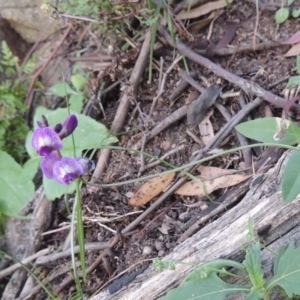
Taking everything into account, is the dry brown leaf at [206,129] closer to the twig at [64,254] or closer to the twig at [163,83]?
the twig at [163,83]

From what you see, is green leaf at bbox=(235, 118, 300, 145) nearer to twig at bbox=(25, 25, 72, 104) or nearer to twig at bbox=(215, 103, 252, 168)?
twig at bbox=(215, 103, 252, 168)

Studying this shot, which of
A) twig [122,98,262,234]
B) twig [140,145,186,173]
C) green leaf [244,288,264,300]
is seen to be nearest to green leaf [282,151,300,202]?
green leaf [244,288,264,300]

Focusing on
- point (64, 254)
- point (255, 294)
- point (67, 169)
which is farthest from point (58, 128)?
point (255, 294)

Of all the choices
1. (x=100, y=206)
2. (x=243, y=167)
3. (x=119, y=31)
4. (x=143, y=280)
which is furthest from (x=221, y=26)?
(x=143, y=280)

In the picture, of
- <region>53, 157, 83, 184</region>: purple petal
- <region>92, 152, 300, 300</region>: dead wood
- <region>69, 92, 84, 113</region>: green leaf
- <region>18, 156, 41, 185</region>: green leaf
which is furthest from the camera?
<region>69, 92, 84, 113</region>: green leaf

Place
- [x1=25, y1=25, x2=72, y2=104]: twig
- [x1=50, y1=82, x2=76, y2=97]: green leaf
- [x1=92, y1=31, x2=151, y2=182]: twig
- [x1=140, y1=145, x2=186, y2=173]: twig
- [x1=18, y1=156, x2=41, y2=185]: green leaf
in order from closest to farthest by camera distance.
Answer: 1. [x1=140, y1=145, x2=186, y2=173]: twig
2. [x1=92, y1=31, x2=151, y2=182]: twig
3. [x1=18, y1=156, x2=41, y2=185]: green leaf
4. [x1=50, y1=82, x2=76, y2=97]: green leaf
5. [x1=25, y1=25, x2=72, y2=104]: twig

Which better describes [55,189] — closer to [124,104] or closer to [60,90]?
[124,104]
